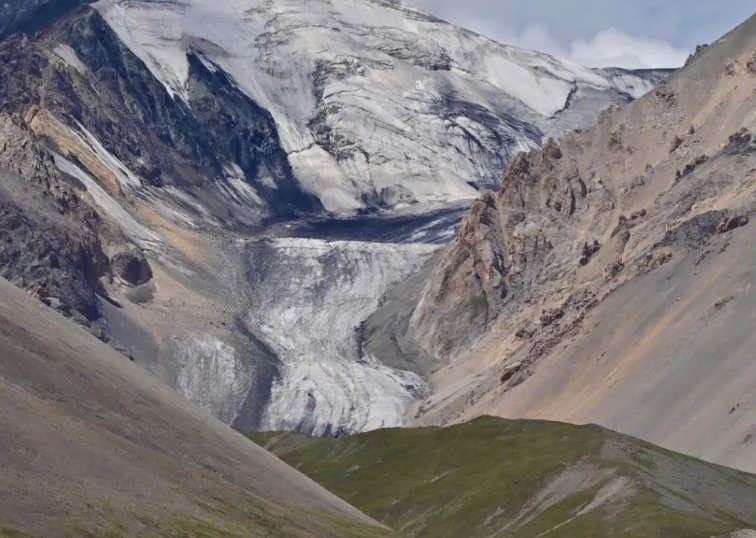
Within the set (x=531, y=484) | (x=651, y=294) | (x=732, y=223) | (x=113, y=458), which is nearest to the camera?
(x=113, y=458)

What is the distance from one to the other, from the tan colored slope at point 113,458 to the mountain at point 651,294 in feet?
126

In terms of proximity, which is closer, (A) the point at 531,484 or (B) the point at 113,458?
(B) the point at 113,458

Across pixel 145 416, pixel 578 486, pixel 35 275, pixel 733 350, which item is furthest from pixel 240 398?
pixel 145 416

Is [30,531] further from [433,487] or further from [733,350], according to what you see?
[733,350]

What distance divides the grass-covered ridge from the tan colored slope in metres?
12.3

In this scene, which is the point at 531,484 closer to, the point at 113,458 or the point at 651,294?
the point at 113,458

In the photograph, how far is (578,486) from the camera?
313 feet

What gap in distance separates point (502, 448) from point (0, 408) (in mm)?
63928

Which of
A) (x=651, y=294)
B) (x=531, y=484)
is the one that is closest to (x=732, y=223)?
(x=651, y=294)

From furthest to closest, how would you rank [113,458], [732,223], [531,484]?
1. [732,223]
2. [531,484]
3. [113,458]

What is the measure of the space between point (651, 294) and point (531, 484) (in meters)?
48.0

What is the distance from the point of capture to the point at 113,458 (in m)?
63.2

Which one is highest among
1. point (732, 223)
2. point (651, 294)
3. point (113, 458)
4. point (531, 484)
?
point (732, 223)

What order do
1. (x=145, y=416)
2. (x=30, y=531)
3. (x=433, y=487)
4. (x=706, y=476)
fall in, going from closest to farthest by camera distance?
(x=30, y=531) < (x=145, y=416) < (x=706, y=476) < (x=433, y=487)
